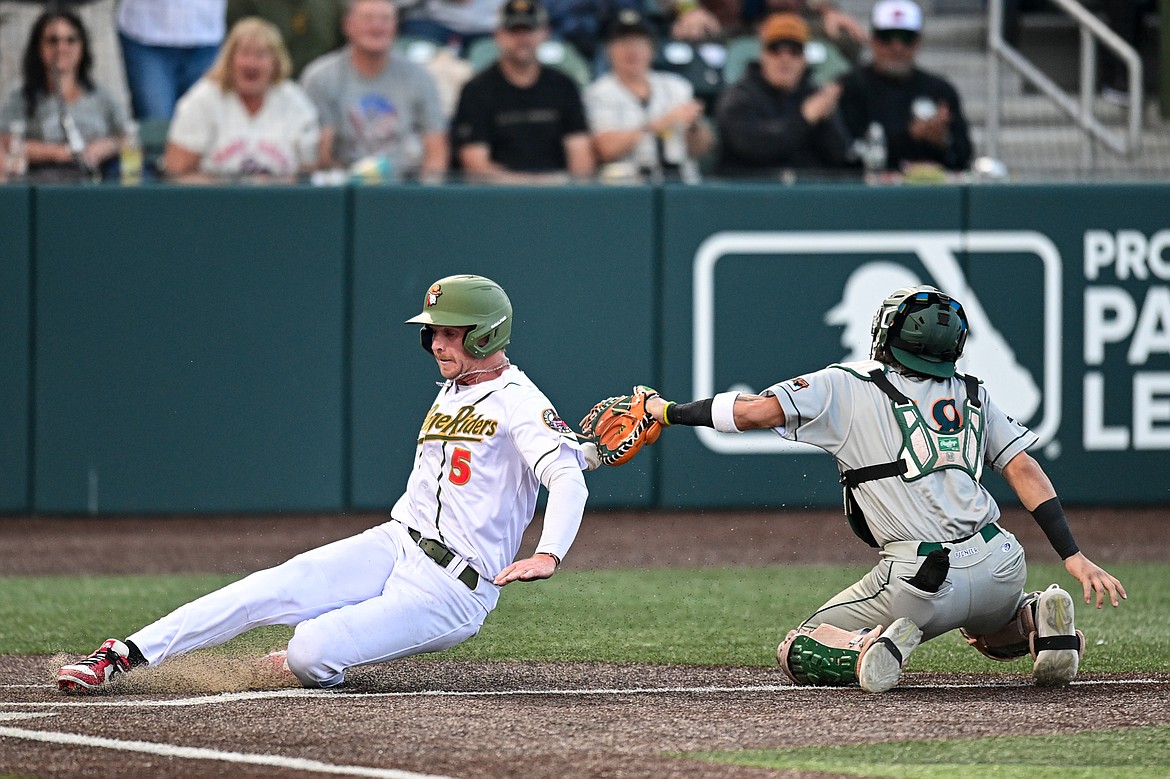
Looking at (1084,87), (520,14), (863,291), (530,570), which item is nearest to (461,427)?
(530,570)

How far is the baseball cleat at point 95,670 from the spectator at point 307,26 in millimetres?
7257

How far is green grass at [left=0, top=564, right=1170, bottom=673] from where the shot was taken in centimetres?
694

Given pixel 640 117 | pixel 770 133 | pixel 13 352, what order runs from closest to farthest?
1. pixel 13 352
2. pixel 770 133
3. pixel 640 117

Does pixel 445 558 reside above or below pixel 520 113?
below

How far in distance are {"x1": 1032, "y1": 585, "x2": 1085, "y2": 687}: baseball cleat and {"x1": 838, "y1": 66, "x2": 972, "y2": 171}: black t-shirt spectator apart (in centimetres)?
692

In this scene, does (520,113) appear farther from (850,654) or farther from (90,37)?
(850,654)

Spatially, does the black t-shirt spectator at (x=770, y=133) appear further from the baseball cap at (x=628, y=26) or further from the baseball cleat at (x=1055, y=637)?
the baseball cleat at (x=1055, y=637)

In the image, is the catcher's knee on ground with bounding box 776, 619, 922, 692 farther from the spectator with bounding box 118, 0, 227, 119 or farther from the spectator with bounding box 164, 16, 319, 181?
the spectator with bounding box 118, 0, 227, 119

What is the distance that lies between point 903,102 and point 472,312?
728cm

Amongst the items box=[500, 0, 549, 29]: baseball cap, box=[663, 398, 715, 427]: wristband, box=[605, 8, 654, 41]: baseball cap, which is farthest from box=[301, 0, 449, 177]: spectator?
box=[663, 398, 715, 427]: wristband

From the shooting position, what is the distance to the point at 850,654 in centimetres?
589

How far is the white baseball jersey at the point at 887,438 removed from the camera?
593cm

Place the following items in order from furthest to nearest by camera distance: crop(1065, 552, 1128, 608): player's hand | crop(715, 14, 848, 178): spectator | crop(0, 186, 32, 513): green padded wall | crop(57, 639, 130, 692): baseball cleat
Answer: crop(715, 14, 848, 178): spectator
crop(0, 186, 32, 513): green padded wall
crop(1065, 552, 1128, 608): player's hand
crop(57, 639, 130, 692): baseball cleat

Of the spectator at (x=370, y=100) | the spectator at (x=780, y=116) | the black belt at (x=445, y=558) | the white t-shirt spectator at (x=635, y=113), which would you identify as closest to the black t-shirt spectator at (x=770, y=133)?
the spectator at (x=780, y=116)
